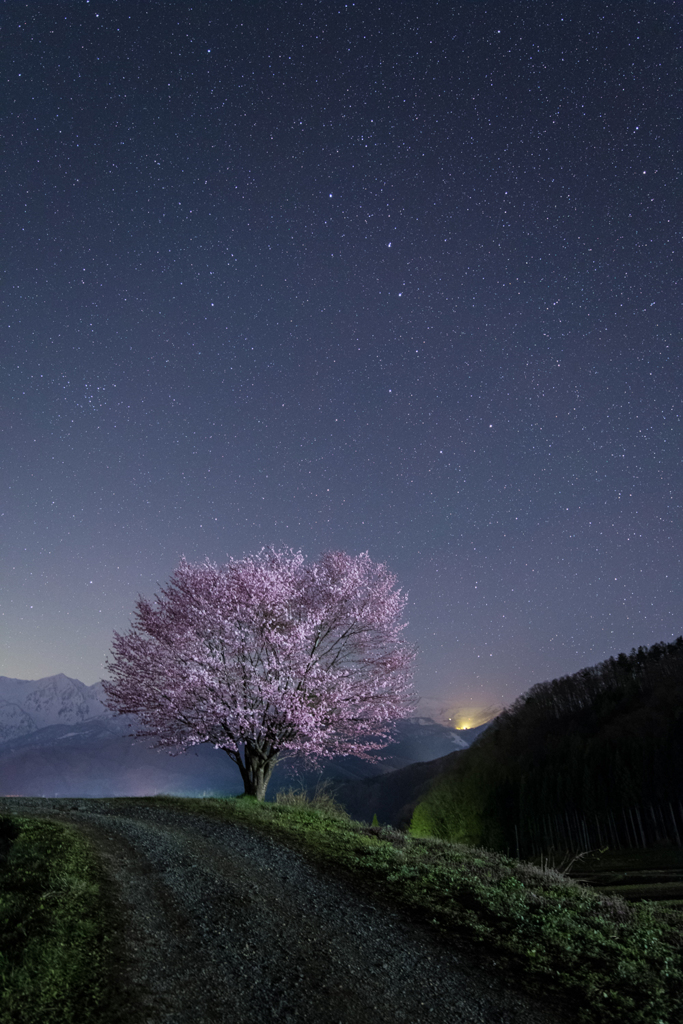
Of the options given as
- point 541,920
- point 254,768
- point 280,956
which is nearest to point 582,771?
point 254,768

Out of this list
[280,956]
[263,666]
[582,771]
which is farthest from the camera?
[582,771]

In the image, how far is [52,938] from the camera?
22.8ft

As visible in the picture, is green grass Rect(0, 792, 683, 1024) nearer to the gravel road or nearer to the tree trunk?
the gravel road

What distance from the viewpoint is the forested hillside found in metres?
55.3

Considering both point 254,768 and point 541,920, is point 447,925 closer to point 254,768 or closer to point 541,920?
point 541,920

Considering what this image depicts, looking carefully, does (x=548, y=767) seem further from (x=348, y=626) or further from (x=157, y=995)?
(x=157, y=995)

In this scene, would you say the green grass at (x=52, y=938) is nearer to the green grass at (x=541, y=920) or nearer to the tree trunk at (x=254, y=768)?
the green grass at (x=541, y=920)

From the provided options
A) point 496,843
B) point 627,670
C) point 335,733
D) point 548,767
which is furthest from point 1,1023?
point 627,670

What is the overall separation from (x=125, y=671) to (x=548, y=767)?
63.4m

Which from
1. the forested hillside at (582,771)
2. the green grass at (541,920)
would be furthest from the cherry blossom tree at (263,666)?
the forested hillside at (582,771)

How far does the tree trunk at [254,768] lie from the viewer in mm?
22844

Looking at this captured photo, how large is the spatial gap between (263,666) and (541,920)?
16.0 metres

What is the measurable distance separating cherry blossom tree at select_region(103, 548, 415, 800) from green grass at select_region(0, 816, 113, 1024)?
10.9m

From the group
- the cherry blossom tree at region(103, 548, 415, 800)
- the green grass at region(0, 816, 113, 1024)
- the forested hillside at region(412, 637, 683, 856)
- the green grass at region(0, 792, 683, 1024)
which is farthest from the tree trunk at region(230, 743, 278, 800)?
the forested hillside at region(412, 637, 683, 856)
